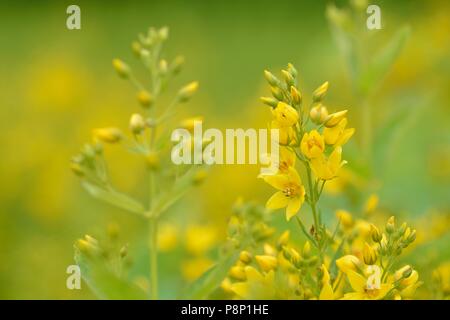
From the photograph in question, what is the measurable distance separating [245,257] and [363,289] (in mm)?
234

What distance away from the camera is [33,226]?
396 cm

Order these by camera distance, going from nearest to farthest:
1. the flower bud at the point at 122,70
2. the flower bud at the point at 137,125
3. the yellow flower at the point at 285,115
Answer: the yellow flower at the point at 285,115 → the flower bud at the point at 137,125 → the flower bud at the point at 122,70

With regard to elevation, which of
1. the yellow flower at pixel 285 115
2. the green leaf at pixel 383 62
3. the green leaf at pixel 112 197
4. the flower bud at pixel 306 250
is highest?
the green leaf at pixel 383 62

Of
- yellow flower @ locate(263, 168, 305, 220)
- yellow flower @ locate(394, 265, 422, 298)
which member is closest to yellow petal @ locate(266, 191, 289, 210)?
yellow flower @ locate(263, 168, 305, 220)

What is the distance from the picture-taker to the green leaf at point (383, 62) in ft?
8.11

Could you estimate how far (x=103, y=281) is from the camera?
1.81 metres

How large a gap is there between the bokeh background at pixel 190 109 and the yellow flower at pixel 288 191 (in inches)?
17.1

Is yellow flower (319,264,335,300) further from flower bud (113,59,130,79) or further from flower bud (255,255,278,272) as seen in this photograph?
flower bud (113,59,130,79)

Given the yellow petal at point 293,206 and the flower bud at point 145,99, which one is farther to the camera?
the flower bud at point 145,99

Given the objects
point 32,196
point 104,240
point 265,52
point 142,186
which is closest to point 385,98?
point 142,186

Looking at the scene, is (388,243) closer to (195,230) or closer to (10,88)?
(195,230)

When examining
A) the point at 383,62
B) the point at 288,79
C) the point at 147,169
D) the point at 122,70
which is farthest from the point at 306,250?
the point at 383,62

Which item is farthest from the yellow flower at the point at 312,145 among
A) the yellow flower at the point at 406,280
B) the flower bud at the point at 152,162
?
the flower bud at the point at 152,162

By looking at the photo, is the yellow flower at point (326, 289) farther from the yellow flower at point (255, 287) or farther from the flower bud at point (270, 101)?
the flower bud at point (270, 101)
